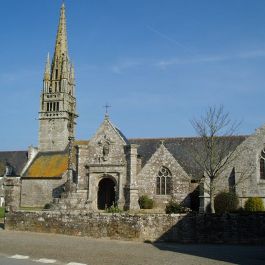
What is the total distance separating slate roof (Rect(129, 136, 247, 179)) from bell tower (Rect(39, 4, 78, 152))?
74.9ft

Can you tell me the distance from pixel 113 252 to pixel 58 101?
166 feet

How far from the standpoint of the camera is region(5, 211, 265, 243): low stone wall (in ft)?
63.8

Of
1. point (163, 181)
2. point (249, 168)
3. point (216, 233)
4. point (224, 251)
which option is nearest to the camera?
point (224, 251)

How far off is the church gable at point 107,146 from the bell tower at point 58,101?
2587 centimetres

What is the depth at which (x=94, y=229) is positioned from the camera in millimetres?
21141

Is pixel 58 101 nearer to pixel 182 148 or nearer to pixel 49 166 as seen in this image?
pixel 49 166

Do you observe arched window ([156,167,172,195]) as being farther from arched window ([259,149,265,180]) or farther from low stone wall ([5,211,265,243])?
low stone wall ([5,211,265,243])

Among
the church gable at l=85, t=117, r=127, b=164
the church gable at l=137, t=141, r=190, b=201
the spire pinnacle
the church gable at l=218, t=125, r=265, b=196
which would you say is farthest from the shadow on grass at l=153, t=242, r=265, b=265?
the spire pinnacle

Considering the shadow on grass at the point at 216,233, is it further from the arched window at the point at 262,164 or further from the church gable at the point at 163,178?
the church gable at the point at 163,178

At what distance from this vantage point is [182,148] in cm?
4053

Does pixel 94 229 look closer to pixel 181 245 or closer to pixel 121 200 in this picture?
pixel 181 245

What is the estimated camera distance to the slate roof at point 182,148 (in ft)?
124

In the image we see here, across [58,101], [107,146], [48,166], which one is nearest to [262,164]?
[107,146]

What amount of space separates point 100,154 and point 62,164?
9926 mm
